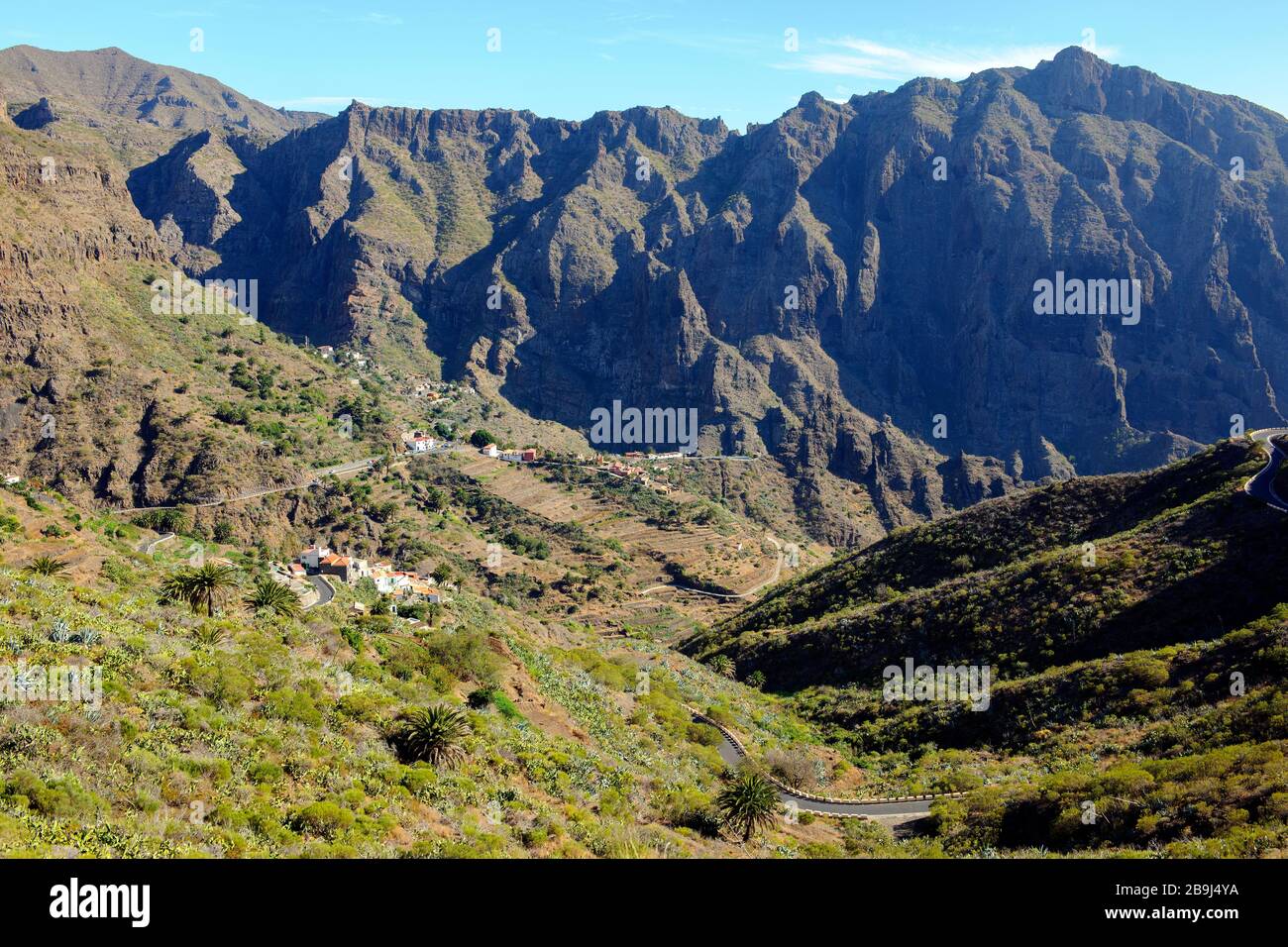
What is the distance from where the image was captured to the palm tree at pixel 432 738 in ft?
77.0

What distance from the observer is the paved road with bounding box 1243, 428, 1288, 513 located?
49.0m

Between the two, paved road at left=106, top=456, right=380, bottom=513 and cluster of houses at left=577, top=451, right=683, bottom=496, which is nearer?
paved road at left=106, top=456, right=380, bottom=513

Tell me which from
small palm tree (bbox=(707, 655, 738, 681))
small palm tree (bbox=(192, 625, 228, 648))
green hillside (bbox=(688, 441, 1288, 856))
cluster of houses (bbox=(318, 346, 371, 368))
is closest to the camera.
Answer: green hillside (bbox=(688, 441, 1288, 856))

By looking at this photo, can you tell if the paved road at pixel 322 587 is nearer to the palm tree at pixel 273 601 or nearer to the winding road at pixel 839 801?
the palm tree at pixel 273 601

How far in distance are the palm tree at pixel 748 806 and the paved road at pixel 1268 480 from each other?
1483 inches

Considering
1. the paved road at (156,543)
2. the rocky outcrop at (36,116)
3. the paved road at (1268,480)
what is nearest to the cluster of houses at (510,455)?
the paved road at (156,543)

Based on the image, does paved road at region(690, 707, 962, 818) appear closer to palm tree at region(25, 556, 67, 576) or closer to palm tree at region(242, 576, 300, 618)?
palm tree at region(242, 576, 300, 618)

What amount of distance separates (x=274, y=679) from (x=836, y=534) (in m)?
129

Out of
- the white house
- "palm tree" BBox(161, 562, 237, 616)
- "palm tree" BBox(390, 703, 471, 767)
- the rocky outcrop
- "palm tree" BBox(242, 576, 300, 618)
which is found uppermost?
the rocky outcrop

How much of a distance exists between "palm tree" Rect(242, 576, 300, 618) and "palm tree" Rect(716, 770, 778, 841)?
1886cm

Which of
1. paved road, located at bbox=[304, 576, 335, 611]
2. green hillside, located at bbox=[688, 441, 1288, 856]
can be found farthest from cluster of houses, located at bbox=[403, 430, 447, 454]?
green hillside, located at bbox=[688, 441, 1288, 856]
